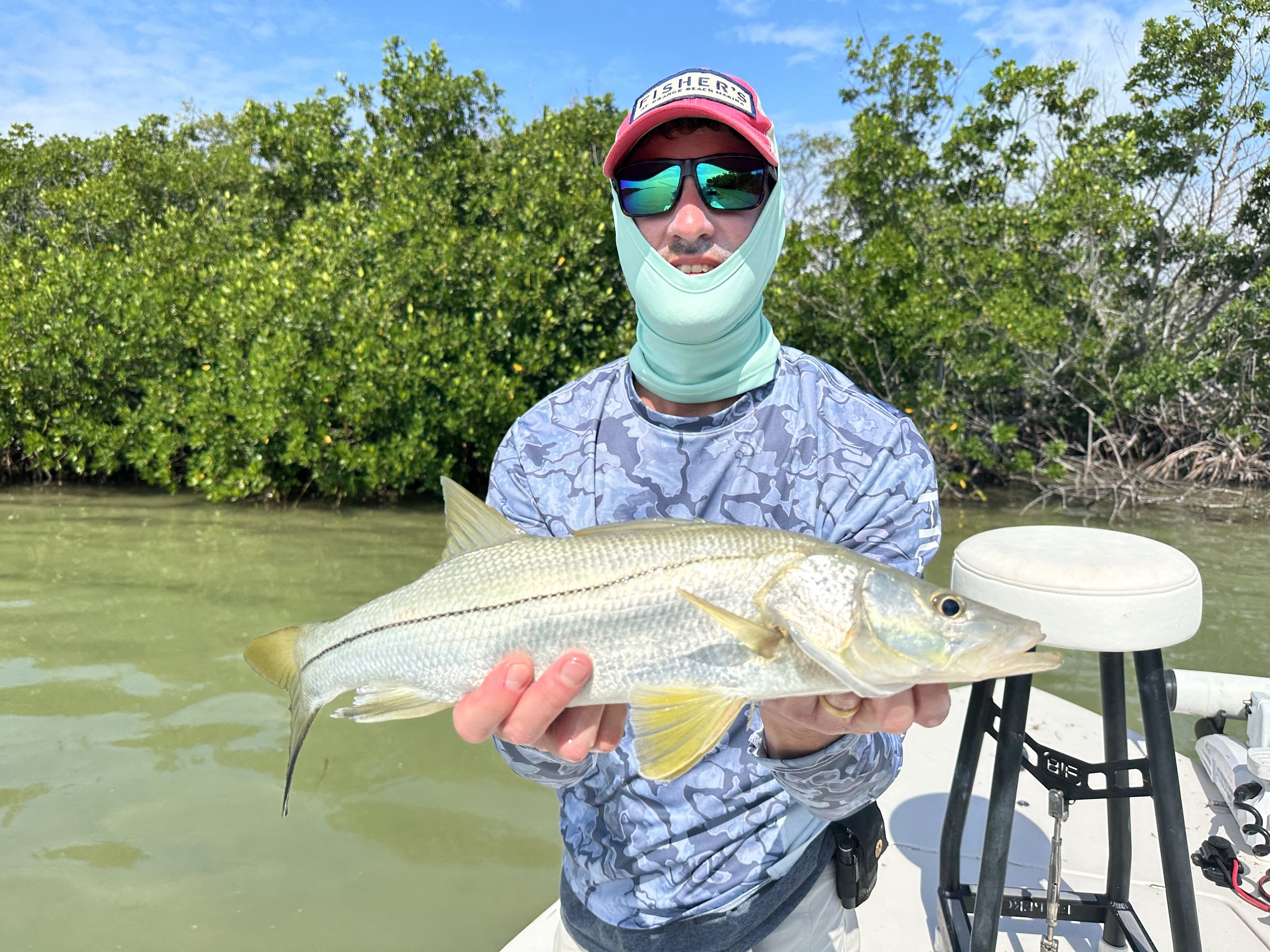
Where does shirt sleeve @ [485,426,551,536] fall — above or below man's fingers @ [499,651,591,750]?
above

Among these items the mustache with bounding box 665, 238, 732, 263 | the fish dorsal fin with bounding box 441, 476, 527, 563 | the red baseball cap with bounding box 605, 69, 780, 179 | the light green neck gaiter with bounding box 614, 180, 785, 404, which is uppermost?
the red baseball cap with bounding box 605, 69, 780, 179

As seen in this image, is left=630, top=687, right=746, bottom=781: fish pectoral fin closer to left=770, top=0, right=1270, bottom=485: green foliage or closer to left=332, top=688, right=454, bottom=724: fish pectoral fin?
left=332, top=688, right=454, bottom=724: fish pectoral fin

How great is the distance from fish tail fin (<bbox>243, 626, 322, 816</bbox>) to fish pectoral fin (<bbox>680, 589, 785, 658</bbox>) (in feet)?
3.18

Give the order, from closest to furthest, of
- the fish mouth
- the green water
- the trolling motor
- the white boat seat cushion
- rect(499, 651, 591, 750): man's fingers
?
1. the fish mouth
2. rect(499, 651, 591, 750): man's fingers
3. the white boat seat cushion
4. the trolling motor
5. the green water

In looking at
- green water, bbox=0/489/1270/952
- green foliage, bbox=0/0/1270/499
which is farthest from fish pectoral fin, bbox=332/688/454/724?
green foliage, bbox=0/0/1270/499

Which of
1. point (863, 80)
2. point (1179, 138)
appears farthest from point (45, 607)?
point (1179, 138)

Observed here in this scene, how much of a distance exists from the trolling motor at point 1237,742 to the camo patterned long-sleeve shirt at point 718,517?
1571 mm

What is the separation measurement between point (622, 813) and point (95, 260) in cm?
1460

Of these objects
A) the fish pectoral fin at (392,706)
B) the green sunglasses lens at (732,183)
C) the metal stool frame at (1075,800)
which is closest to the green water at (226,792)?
the metal stool frame at (1075,800)

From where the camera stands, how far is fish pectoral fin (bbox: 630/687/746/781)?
1.57 meters

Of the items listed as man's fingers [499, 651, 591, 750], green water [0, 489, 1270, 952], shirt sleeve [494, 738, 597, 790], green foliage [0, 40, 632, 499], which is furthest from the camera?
green foliage [0, 40, 632, 499]

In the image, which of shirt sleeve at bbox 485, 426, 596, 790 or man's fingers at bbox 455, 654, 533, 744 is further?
shirt sleeve at bbox 485, 426, 596, 790

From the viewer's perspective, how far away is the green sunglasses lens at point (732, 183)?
2.21m

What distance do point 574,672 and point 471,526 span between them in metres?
0.48
